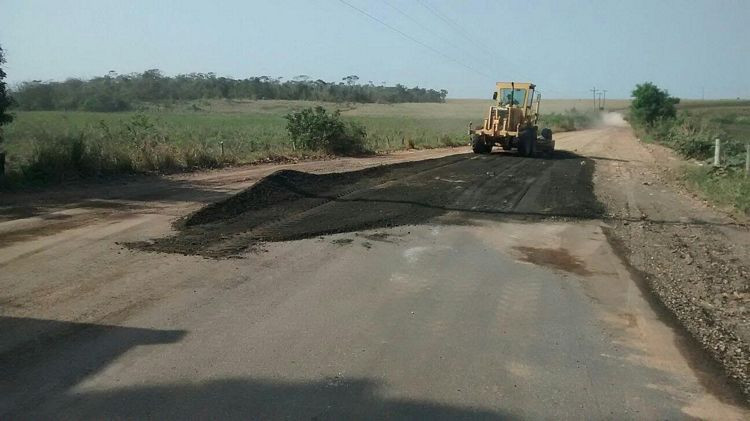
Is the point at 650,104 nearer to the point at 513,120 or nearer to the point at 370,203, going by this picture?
the point at 513,120

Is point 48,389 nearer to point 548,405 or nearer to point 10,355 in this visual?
point 10,355

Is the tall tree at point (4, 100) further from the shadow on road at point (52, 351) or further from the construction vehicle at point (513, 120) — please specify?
the construction vehicle at point (513, 120)

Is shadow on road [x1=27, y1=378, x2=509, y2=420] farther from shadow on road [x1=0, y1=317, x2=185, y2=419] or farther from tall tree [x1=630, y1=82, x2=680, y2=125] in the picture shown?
tall tree [x1=630, y1=82, x2=680, y2=125]

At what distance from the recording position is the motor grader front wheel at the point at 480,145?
30500 mm

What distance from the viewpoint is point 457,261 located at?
9547mm

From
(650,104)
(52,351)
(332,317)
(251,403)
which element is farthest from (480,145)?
(650,104)

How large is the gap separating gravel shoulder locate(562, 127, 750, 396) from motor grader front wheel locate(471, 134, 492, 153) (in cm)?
1140

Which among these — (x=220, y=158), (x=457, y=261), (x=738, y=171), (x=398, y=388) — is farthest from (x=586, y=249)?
(x=220, y=158)

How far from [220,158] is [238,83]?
10311 centimetres

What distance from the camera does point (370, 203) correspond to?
13977 millimetres

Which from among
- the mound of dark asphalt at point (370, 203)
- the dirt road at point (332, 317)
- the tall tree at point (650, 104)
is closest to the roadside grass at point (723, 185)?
the dirt road at point (332, 317)

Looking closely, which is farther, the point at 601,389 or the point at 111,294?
the point at 111,294

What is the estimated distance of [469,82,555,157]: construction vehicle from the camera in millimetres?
29438

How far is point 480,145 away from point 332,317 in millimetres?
24924
